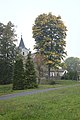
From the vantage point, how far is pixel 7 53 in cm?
5909

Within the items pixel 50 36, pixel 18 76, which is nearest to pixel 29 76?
pixel 18 76

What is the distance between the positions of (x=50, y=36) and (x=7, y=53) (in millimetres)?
9113

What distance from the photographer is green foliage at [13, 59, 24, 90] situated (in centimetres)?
4188

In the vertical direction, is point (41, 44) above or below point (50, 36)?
below

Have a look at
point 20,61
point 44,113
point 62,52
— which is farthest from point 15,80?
point 44,113

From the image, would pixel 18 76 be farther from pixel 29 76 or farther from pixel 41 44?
pixel 41 44

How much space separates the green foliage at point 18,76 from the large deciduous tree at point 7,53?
1545 centimetres

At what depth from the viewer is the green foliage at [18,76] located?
41.9 meters

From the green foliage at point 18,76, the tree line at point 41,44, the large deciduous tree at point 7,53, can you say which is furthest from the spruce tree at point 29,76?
the large deciduous tree at point 7,53

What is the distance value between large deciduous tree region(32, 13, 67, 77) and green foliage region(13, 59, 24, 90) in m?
16.1

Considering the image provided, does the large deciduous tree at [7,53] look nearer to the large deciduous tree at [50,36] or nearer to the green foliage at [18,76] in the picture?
the large deciduous tree at [50,36]

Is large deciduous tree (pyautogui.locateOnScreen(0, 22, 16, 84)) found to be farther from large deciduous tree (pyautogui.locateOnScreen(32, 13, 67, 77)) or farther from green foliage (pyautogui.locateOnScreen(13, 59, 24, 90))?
green foliage (pyautogui.locateOnScreen(13, 59, 24, 90))

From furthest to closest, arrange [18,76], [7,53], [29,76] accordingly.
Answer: [7,53] → [29,76] → [18,76]

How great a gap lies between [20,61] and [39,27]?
744 inches
